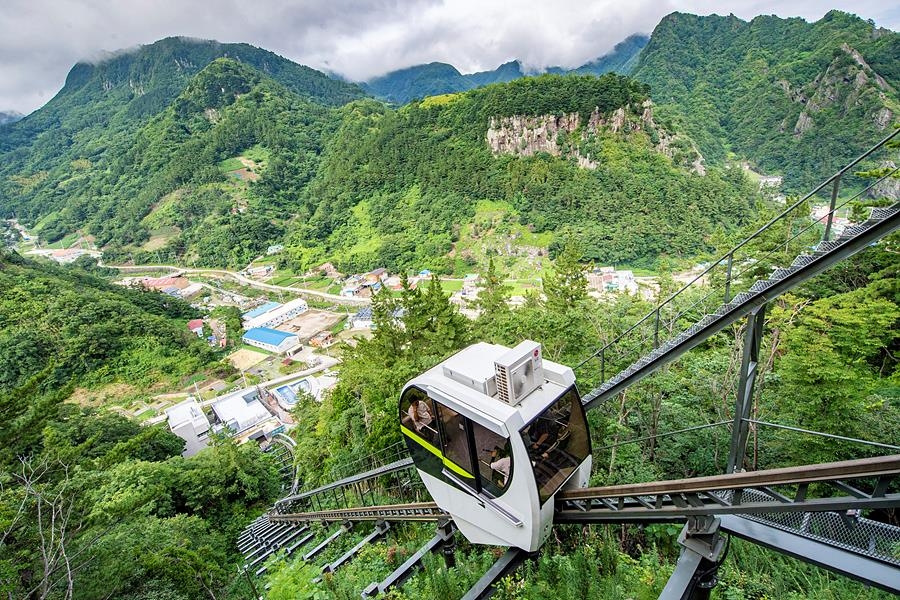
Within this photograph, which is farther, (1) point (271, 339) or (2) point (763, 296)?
(1) point (271, 339)

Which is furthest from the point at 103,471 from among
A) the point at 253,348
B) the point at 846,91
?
the point at 846,91

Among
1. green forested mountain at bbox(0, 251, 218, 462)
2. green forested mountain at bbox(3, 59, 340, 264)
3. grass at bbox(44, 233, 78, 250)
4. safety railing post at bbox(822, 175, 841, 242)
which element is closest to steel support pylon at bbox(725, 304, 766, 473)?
safety railing post at bbox(822, 175, 841, 242)

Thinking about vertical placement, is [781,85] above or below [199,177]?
above

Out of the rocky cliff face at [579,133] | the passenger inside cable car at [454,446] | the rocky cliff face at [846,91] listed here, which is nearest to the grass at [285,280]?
the rocky cliff face at [579,133]

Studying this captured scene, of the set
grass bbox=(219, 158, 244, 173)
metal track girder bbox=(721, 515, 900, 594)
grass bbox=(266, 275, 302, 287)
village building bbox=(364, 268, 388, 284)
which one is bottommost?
village building bbox=(364, 268, 388, 284)

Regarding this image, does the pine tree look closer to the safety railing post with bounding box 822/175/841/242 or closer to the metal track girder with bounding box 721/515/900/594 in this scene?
the safety railing post with bounding box 822/175/841/242

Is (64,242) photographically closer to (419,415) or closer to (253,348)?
(253,348)
